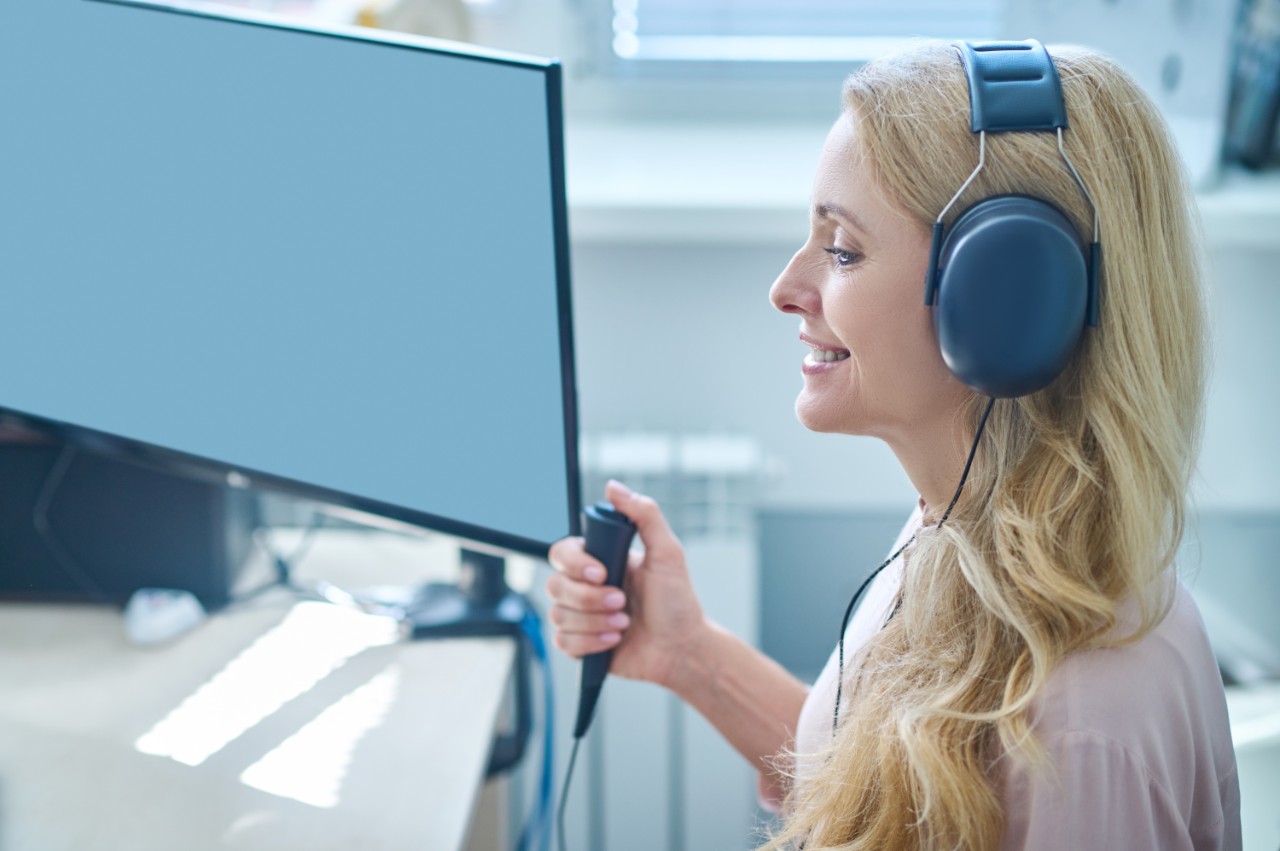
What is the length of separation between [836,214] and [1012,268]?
0.14 metres

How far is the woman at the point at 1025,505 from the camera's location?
1.88 feet

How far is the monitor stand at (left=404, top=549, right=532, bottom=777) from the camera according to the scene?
1.07 metres

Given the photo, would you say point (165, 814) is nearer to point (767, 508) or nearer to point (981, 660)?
point (981, 660)

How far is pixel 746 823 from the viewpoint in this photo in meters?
1.46

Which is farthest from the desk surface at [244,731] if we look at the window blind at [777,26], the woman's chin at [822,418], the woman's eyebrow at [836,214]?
the window blind at [777,26]

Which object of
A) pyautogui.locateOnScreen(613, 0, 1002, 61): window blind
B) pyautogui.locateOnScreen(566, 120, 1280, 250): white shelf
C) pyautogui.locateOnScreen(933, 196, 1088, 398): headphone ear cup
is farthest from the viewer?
pyautogui.locateOnScreen(613, 0, 1002, 61): window blind

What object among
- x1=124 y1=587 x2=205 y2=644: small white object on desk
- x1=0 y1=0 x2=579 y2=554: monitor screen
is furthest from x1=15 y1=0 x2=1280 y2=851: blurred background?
x1=0 y1=0 x2=579 y2=554: monitor screen

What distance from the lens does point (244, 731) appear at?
2.94 feet

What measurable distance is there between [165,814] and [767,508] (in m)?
0.92

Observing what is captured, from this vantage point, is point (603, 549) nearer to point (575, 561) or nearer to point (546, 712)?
point (575, 561)

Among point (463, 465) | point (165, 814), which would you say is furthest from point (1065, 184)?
point (165, 814)

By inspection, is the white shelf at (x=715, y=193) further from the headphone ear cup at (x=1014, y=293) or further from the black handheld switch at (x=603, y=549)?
the headphone ear cup at (x=1014, y=293)

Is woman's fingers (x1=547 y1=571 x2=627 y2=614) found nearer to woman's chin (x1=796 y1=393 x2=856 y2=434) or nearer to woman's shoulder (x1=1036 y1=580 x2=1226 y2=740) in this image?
woman's chin (x1=796 y1=393 x2=856 y2=434)

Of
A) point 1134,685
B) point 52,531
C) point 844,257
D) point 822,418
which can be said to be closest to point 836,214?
point 844,257
